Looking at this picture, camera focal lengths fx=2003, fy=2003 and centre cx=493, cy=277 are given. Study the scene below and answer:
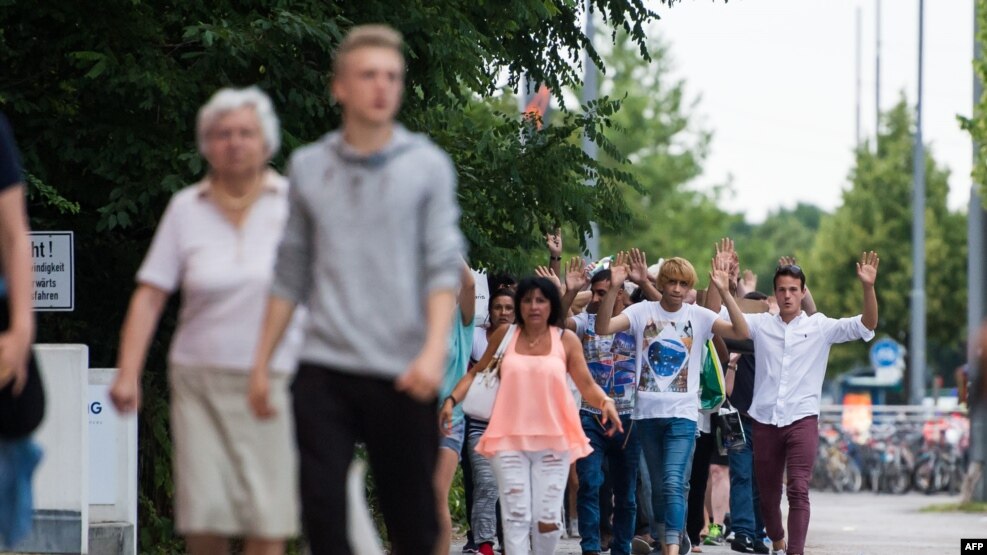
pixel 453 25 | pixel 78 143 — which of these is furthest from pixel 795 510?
pixel 78 143

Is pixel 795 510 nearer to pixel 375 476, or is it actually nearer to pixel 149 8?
pixel 149 8

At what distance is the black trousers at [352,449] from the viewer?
5586 mm

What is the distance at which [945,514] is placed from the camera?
2356cm

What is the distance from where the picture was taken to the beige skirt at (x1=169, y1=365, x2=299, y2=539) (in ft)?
19.6

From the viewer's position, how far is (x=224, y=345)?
603 centimetres

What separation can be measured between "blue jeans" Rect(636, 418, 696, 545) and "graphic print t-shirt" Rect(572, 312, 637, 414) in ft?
1.21

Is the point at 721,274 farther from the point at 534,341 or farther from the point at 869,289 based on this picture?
the point at 534,341

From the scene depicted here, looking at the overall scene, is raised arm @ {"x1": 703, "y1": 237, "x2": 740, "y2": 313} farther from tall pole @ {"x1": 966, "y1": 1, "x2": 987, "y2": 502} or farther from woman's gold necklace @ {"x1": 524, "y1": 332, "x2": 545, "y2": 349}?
tall pole @ {"x1": 966, "y1": 1, "x2": 987, "y2": 502}

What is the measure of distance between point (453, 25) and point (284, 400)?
6.12 meters

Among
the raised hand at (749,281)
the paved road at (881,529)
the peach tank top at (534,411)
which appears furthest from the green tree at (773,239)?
the peach tank top at (534,411)

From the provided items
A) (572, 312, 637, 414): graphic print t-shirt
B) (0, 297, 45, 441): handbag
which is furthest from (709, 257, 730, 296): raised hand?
(0, 297, 45, 441): handbag

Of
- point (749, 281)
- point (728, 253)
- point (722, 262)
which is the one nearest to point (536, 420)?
point (722, 262)

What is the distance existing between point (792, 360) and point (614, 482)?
1323 mm

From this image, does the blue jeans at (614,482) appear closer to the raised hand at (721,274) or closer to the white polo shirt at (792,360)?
the white polo shirt at (792,360)
